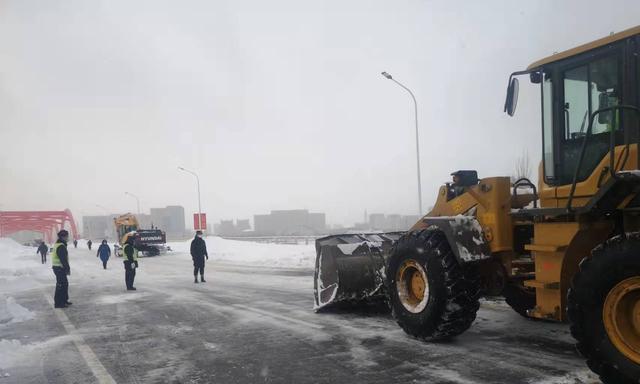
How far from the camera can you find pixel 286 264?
2255 cm

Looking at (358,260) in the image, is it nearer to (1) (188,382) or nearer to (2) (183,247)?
(1) (188,382)

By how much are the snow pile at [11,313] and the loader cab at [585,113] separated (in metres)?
9.59

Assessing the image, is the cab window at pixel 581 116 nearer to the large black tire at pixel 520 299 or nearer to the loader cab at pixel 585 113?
the loader cab at pixel 585 113

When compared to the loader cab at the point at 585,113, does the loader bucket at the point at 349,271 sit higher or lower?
lower

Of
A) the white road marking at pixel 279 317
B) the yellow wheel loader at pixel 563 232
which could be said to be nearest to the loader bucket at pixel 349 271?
the white road marking at pixel 279 317

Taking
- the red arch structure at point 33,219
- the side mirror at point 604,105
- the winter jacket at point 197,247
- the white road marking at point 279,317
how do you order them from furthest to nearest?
the red arch structure at point 33,219, the winter jacket at point 197,247, the white road marking at point 279,317, the side mirror at point 604,105

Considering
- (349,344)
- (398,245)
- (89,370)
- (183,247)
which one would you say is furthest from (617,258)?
(183,247)

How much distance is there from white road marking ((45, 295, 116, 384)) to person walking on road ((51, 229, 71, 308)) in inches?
71.9

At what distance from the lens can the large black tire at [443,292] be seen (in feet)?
19.2

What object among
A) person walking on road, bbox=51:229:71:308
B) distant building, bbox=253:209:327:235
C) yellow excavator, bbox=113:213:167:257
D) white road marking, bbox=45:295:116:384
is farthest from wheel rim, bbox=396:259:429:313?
distant building, bbox=253:209:327:235

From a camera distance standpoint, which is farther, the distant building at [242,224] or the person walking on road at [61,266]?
the distant building at [242,224]

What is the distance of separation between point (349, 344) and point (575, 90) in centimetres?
403

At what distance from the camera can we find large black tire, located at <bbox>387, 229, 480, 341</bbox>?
5.87 metres

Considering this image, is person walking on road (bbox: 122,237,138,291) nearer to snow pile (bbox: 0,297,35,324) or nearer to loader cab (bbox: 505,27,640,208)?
snow pile (bbox: 0,297,35,324)
